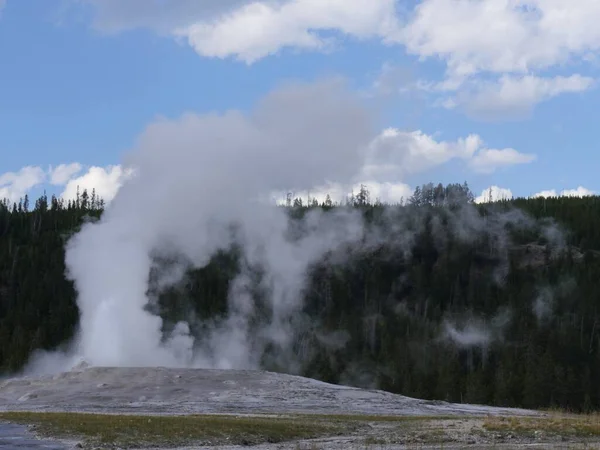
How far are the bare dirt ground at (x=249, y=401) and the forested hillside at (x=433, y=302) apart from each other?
3227 centimetres

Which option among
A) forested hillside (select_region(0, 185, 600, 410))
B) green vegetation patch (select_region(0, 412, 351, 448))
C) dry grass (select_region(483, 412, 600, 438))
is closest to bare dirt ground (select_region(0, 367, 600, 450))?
dry grass (select_region(483, 412, 600, 438))

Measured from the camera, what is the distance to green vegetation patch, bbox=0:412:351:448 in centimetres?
3469

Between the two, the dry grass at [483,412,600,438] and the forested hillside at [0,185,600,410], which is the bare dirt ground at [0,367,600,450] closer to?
the dry grass at [483,412,600,438]

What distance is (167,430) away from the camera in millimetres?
37438

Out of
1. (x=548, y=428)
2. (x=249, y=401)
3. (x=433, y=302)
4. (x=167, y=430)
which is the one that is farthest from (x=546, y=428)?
(x=433, y=302)

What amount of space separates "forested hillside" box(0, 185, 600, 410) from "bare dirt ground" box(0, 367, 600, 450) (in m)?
32.3

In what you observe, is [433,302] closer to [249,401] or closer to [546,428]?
[249,401]

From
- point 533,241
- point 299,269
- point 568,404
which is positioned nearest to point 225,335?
point 299,269

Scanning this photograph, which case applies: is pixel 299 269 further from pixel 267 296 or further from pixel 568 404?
pixel 568 404

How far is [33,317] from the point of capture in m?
126

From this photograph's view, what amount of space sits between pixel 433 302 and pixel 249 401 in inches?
3105

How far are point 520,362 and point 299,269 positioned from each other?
43.3 metres

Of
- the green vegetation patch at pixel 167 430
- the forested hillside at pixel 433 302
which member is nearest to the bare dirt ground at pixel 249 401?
the green vegetation patch at pixel 167 430

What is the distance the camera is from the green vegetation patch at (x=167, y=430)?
114 ft
